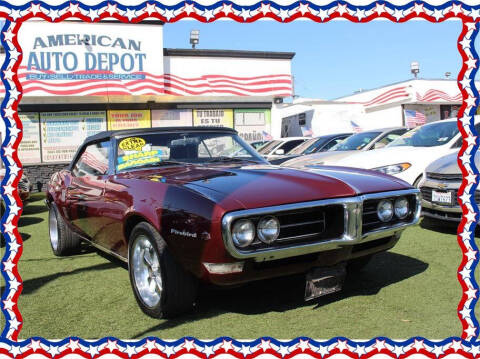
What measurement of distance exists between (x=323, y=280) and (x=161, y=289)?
3.62 ft

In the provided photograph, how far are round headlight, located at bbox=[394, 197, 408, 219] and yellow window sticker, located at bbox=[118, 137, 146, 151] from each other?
2258 millimetres

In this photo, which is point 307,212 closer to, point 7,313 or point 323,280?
point 323,280

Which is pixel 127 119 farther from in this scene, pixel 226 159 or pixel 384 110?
pixel 384 110

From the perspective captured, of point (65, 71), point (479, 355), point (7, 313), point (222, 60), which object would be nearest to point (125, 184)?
point (7, 313)

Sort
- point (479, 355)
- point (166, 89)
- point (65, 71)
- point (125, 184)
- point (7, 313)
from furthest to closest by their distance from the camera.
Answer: point (166, 89)
point (65, 71)
point (125, 184)
point (7, 313)
point (479, 355)

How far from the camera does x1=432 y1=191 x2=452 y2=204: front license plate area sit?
16.8ft

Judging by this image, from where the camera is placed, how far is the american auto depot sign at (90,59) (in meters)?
14.4

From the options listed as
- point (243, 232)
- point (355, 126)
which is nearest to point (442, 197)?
point (243, 232)

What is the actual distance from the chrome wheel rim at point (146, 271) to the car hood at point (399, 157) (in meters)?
4.25

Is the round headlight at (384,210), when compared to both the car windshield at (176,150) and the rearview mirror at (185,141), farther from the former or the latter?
the rearview mirror at (185,141)

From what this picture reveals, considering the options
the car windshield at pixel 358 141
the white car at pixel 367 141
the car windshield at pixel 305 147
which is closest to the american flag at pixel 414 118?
the car windshield at pixel 305 147

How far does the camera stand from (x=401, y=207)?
3.29m

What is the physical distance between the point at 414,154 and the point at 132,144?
4378mm

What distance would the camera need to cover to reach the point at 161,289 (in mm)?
2963
